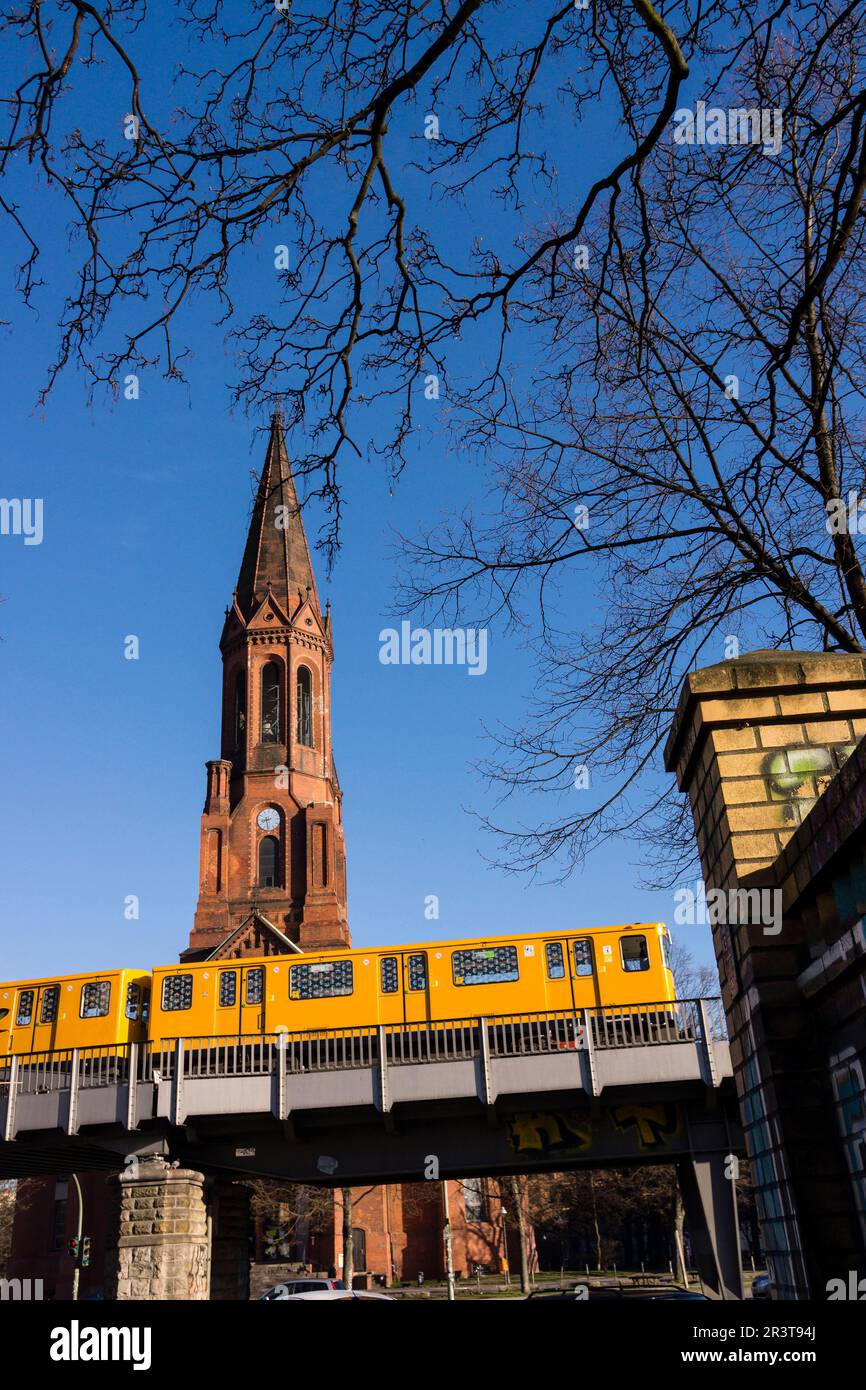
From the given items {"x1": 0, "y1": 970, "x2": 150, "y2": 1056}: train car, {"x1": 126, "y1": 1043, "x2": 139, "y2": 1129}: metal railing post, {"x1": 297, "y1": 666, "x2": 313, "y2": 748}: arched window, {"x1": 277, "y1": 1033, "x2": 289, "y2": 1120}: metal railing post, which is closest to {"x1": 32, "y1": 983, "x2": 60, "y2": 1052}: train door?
{"x1": 0, "y1": 970, "x2": 150, "y2": 1056}: train car

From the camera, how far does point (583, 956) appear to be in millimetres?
23688

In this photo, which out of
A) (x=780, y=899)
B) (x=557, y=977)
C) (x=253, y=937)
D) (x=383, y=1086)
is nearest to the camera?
(x=780, y=899)

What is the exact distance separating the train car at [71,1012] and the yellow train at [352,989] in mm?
25

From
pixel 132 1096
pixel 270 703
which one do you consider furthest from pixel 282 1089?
pixel 270 703

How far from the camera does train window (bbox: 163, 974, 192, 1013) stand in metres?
24.9

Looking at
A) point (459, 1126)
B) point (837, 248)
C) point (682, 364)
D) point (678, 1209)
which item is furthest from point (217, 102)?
point (678, 1209)

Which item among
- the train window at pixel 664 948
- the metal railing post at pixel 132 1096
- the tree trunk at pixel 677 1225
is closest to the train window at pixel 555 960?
the train window at pixel 664 948

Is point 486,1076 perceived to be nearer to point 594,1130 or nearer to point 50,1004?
point 594,1130

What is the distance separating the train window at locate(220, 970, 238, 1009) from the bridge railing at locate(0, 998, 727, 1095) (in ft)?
3.39

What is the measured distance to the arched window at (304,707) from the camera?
61.2 m

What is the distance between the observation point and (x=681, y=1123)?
2067 centimetres

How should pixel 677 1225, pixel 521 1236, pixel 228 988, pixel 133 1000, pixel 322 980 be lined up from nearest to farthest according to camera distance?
pixel 322 980 → pixel 228 988 → pixel 133 1000 → pixel 521 1236 → pixel 677 1225

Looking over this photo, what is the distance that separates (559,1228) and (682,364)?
61657 millimetres

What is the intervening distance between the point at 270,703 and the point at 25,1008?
36836 mm
